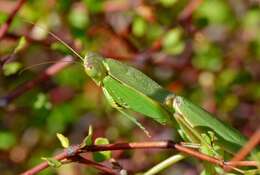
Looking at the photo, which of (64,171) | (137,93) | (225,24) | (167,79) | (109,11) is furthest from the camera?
(225,24)

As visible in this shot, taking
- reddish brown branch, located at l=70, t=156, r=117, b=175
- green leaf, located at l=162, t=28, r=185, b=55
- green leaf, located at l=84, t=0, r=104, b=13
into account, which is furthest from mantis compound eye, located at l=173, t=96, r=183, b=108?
green leaf, located at l=84, t=0, r=104, b=13

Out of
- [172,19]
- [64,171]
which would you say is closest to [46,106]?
[64,171]

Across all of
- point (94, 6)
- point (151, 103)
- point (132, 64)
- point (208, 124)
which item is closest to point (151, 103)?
point (151, 103)

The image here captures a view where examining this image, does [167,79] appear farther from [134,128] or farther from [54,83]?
[54,83]

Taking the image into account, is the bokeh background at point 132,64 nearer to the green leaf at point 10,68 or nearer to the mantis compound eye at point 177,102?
the green leaf at point 10,68

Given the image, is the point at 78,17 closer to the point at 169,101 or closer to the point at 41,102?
the point at 41,102

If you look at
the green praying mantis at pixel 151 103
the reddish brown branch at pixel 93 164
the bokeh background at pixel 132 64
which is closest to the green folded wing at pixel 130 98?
the green praying mantis at pixel 151 103

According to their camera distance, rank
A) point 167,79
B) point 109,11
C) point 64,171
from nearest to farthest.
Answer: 1. point 64,171
2. point 109,11
3. point 167,79

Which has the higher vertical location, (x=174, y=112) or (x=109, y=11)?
(x=109, y=11)
